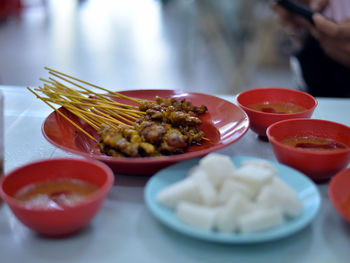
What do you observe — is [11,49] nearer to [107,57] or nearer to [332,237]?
[107,57]

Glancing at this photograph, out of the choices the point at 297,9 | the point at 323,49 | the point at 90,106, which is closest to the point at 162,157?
the point at 90,106

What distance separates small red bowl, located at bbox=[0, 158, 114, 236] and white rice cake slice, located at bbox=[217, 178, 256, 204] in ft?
0.91

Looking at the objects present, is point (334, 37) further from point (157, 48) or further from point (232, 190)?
point (157, 48)

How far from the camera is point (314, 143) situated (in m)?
1.37

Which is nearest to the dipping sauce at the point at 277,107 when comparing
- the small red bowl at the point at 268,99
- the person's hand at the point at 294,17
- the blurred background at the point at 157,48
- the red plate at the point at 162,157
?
the small red bowl at the point at 268,99

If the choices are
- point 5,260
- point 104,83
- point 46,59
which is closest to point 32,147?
point 5,260

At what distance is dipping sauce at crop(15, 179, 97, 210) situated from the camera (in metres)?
1.06

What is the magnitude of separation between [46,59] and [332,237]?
16.1ft

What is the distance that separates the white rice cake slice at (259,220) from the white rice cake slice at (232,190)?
59mm

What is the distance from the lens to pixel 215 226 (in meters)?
0.97

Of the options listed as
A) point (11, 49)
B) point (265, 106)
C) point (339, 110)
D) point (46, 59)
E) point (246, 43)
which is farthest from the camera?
point (11, 49)

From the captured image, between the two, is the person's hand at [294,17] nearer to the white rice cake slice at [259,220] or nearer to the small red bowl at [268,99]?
the small red bowl at [268,99]

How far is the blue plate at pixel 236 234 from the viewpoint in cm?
94

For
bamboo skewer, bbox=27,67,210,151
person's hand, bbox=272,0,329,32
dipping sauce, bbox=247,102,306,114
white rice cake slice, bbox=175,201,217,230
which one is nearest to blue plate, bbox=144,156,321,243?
white rice cake slice, bbox=175,201,217,230
